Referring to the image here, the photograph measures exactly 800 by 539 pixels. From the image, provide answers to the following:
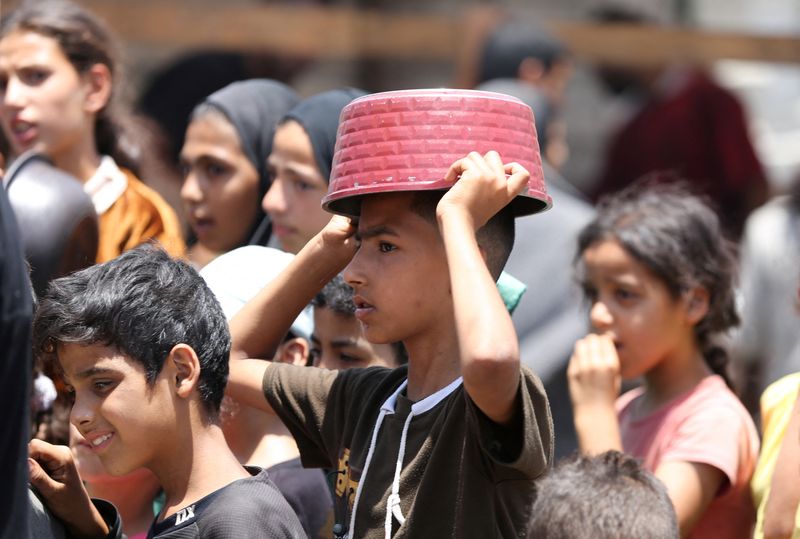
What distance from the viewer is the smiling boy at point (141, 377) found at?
274 cm

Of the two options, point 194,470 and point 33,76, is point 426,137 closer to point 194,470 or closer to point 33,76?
point 194,470

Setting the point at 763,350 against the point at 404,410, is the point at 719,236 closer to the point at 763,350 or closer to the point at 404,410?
the point at 404,410

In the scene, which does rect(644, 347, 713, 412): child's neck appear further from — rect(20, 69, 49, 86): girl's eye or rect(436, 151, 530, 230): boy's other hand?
rect(20, 69, 49, 86): girl's eye

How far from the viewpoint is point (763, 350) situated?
6.34m

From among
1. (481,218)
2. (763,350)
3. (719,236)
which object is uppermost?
→ (481,218)

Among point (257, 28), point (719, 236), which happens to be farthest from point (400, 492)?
point (257, 28)

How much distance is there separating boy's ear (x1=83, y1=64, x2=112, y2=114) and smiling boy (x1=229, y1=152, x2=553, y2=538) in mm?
1705

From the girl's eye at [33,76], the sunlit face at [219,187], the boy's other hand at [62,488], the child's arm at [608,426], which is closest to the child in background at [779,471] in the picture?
the child's arm at [608,426]

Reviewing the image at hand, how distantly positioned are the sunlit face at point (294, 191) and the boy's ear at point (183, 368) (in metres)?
1.24

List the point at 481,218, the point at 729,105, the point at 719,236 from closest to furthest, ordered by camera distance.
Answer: the point at 481,218 → the point at 719,236 → the point at 729,105

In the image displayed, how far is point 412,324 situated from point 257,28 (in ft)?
14.2

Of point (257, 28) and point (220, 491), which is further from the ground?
point (257, 28)

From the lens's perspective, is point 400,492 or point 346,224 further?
point 346,224

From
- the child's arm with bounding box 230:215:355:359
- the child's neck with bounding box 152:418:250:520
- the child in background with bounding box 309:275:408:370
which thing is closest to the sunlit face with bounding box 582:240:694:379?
the child in background with bounding box 309:275:408:370
